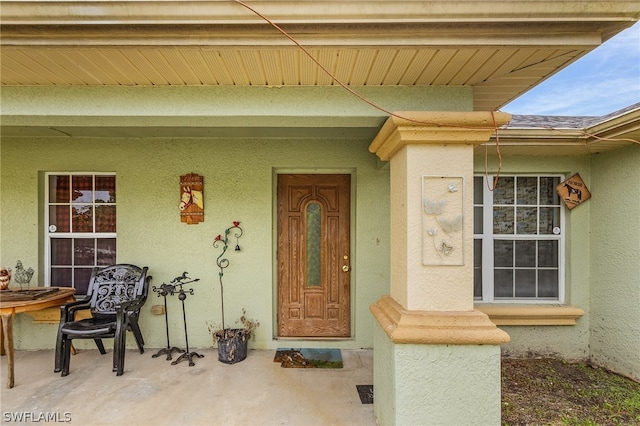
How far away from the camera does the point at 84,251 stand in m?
4.33

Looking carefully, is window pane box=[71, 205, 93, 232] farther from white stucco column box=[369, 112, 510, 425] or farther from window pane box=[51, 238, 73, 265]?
white stucco column box=[369, 112, 510, 425]

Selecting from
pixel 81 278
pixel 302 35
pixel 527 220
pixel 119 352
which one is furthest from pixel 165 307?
pixel 527 220

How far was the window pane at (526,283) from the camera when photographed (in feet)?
14.3

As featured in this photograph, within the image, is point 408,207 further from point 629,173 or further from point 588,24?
point 629,173

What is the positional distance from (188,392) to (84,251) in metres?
2.54

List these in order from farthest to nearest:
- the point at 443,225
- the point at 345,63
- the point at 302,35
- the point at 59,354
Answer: the point at 59,354, the point at 443,225, the point at 345,63, the point at 302,35

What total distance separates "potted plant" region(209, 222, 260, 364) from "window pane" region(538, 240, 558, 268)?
3.90 meters

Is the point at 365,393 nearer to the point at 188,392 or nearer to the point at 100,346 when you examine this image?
the point at 188,392

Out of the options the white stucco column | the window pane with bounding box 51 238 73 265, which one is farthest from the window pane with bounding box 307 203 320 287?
the window pane with bounding box 51 238 73 265

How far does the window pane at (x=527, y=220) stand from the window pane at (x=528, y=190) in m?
0.10

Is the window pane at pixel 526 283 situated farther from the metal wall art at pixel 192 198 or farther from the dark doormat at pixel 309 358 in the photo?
the metal wall art at pixel 192 198

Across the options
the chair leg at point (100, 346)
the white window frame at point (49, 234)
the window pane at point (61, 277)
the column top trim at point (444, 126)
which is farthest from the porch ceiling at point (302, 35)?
the chair leg at point (100, 346)

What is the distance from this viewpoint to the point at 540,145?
3785 millimetres

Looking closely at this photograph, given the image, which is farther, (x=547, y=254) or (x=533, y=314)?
(x=547, y=254)
